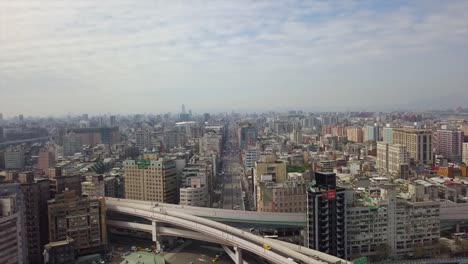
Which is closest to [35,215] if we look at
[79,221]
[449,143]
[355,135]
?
[79,221]

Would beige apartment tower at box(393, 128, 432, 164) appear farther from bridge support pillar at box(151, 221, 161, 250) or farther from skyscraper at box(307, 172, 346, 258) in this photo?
bridge support pillar at box(151, 221, 161, 250)

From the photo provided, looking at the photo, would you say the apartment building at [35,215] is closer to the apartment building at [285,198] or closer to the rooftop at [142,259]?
the rooftop at [142,259]

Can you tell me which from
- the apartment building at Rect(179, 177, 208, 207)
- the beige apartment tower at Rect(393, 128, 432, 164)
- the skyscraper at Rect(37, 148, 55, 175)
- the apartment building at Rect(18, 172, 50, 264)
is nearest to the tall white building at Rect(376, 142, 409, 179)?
the beige apartment tower at Rect(393, 128, 432, 164)

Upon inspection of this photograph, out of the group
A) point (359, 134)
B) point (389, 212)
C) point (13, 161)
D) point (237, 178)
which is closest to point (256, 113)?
point (359, 134)

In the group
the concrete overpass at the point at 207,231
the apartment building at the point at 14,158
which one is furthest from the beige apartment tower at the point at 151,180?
the apartment building at the point at 14,158

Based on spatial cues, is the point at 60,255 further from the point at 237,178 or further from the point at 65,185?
the point at 237,178
